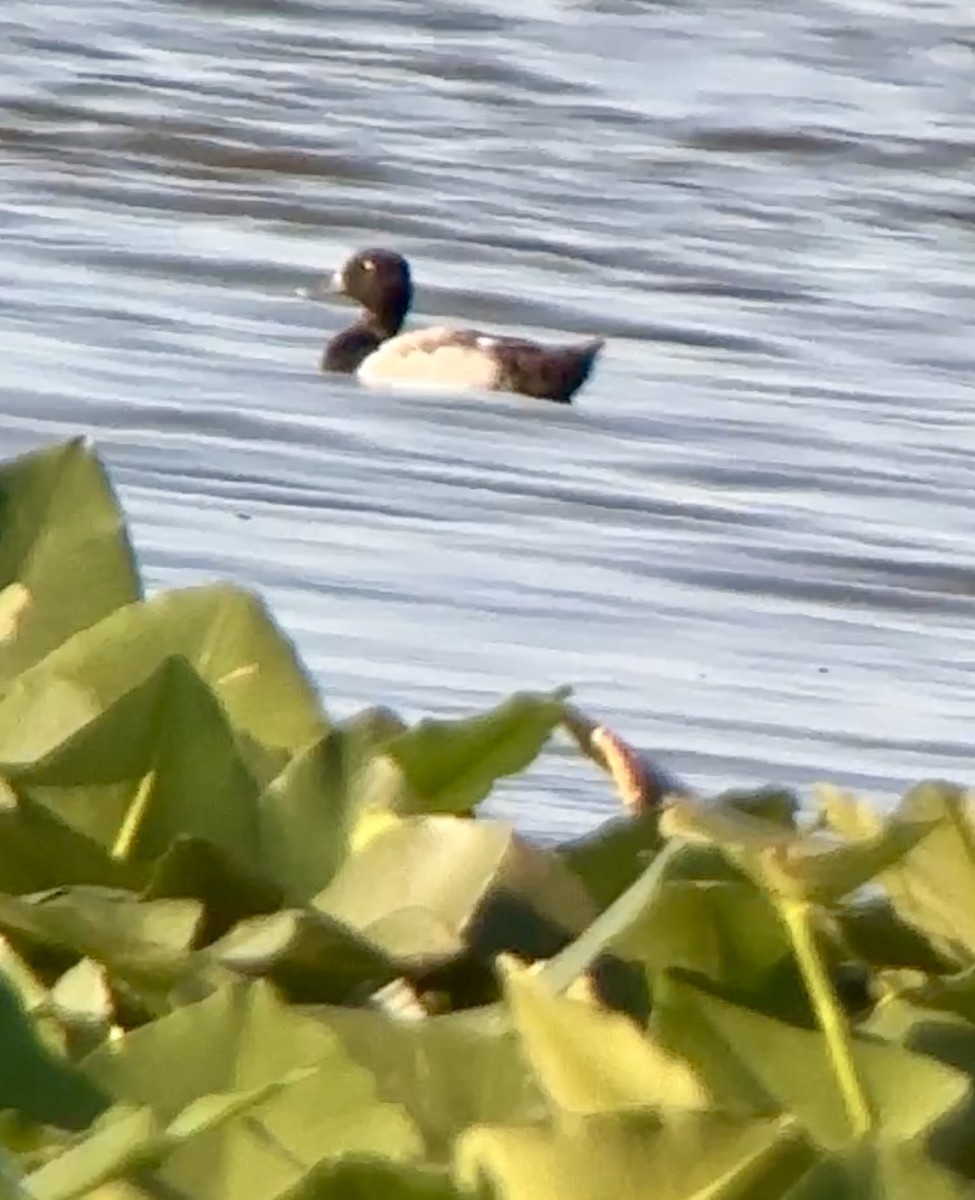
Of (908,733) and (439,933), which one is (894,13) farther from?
(439,933)

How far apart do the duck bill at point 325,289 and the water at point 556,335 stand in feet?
0.17

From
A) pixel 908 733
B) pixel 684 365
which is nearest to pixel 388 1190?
pixel 908 733

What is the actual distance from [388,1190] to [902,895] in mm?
311

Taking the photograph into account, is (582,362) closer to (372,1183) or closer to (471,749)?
(471,749)

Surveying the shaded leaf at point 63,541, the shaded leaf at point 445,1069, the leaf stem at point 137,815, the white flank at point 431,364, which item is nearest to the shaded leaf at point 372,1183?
the shaded leaf at point 445,1069

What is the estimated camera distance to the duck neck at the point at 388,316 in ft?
25.5

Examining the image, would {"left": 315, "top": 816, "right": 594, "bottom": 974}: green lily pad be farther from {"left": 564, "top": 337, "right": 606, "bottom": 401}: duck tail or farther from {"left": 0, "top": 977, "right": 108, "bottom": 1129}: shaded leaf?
{"left": 564, "top": 337, "right": 606, "bottom": 401}: duck tail

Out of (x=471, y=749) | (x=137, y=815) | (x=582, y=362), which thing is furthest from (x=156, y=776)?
(x=582, y=362)

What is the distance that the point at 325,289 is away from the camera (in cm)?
863

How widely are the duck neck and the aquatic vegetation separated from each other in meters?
6.25

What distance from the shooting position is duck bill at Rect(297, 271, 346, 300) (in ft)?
28.0

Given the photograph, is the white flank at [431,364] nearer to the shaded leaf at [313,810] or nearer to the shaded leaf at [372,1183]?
the shaded leaf at [313,810]

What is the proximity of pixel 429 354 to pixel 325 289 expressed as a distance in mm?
847

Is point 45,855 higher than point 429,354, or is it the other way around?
point 45,855
